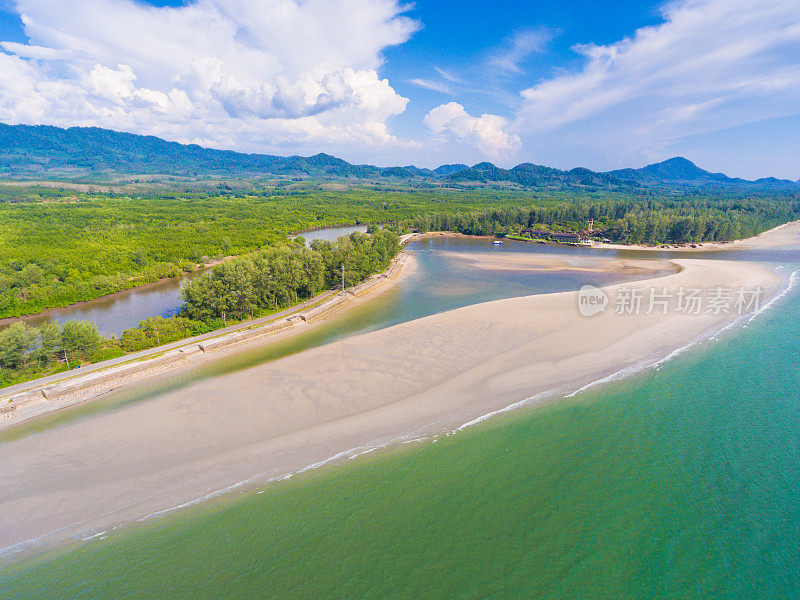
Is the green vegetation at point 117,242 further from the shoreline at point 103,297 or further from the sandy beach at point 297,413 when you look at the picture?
the sandy beach at point 297,413

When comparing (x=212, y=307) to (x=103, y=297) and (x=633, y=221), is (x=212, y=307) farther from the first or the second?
(x=633, y=221)

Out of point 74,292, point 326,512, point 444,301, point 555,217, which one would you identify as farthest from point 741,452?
point 555,217

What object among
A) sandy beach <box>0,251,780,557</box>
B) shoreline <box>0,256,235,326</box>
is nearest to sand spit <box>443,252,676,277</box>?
sandy beach <box>0,251,780,557</box>

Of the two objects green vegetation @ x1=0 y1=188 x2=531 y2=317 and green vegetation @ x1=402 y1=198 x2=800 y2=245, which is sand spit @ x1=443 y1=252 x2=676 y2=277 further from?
green vegetation @ x1=0 y1=188 x2=531 y2=317

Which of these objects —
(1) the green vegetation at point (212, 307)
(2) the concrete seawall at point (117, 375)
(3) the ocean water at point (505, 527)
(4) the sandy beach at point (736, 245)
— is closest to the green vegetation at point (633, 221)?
(4) the sandy beach at point (736, 245)

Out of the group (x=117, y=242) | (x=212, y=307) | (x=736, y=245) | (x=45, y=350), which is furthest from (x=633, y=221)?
(x=117, y=242)

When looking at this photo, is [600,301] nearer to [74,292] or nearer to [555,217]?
[74,292]
